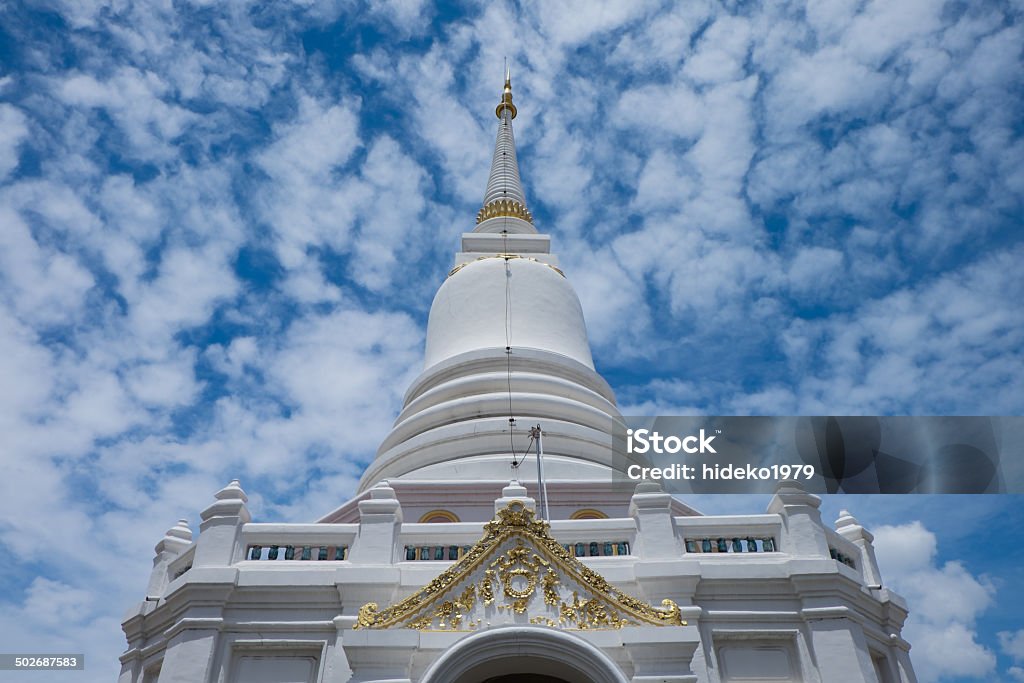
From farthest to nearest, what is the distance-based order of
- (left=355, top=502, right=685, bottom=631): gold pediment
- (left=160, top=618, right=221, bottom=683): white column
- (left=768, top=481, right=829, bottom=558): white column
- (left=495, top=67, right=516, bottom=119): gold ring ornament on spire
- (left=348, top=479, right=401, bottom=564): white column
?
(left=495, top=67, right=516, bottom=119): gold ring ornament on spire → (left=768, top=481, right=829, bottom=558): white column → (left=348, top=479, right=401, bottom=564): white column → (left=160, top=618, right=221, bottom=683): white column → (left=355, top=502, right=685, bottom=631): gold pediment

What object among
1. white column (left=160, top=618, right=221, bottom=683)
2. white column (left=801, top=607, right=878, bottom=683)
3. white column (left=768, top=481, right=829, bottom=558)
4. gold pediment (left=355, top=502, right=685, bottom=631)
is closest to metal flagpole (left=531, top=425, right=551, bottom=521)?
gold pediment (left=355, top=502, right=685, bottom=631)

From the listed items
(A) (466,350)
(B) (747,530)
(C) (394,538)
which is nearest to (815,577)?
(B) (747,530)

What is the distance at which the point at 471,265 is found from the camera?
2789 centimetres

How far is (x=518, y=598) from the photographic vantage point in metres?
14.0

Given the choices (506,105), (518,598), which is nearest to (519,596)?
(518,598)

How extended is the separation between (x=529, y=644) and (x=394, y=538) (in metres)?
3.34

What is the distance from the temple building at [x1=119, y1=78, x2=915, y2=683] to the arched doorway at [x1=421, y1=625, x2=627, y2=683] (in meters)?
0.03

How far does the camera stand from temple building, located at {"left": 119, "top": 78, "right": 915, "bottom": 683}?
44.2ft

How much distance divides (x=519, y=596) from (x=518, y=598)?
0.04m

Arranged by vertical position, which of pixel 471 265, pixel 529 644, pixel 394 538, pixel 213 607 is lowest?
pixel 529 644

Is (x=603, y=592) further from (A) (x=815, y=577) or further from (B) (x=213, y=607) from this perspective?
(B) (x=213, y=607)

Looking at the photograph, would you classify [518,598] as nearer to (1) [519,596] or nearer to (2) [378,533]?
(1) [519,596]

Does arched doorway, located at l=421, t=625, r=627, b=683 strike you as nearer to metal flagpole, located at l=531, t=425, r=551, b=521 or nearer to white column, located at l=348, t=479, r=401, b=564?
white column, located at l=348, t=479, r=401, b=564

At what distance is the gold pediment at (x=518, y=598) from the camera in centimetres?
1378
